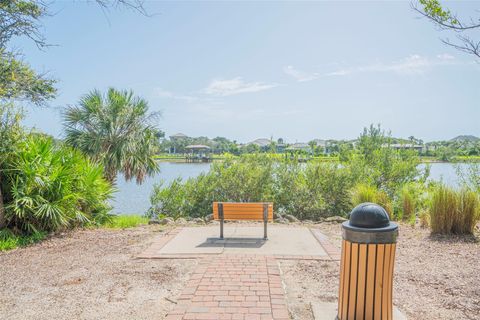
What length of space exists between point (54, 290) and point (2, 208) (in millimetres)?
3782

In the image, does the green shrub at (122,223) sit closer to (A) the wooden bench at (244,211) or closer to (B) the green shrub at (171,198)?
(B) the green shrub at (171,198)

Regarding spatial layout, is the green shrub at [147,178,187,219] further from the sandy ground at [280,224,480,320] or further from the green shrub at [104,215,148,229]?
the sandy ground at [280,224,480,320]

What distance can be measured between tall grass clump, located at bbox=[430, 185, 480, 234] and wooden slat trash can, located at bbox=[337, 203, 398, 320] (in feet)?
16.5

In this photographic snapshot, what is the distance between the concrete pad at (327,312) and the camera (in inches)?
144

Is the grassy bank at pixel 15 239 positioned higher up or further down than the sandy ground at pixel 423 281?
further down

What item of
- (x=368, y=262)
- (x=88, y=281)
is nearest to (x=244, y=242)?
(x=88, y=281)

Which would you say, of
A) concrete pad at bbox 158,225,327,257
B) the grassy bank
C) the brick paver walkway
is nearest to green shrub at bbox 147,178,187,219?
concrete pad at bbox 158,225,327,257

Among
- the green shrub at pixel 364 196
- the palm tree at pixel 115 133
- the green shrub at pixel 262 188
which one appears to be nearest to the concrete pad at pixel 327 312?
the green shrub at pixel 364 196

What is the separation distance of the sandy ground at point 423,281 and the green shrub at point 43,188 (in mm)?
5048

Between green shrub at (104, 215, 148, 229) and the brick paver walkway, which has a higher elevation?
the brick paver walkway

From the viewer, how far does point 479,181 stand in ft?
31.4

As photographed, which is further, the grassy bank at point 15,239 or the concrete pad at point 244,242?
the grassy bank at point 15,239

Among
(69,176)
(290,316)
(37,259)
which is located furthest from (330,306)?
(69,176)

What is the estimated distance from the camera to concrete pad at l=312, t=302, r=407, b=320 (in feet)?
12.0
